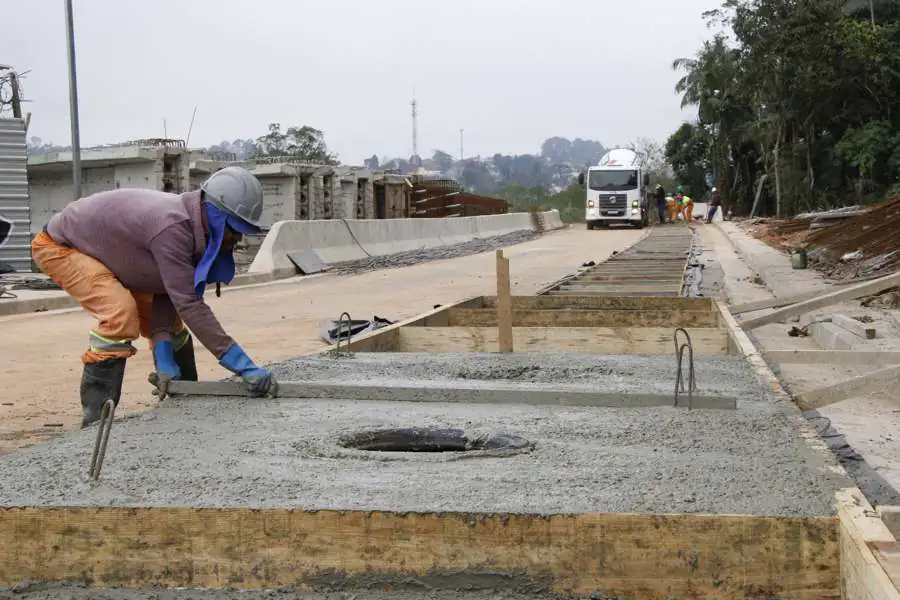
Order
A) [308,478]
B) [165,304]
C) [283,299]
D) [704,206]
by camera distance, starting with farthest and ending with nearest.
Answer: [704,206] < [283,299] < [165,304] < [308,478]

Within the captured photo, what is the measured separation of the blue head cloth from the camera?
4793 mm

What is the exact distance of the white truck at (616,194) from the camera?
3981 cm

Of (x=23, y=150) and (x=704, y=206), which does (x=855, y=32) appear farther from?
(x=23, y=150)

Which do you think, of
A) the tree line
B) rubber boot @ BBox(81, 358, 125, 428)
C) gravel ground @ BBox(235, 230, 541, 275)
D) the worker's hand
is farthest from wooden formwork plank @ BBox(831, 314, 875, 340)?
the tree line

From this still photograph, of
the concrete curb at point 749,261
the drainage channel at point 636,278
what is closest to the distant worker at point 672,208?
the concrete curb at point 749,261

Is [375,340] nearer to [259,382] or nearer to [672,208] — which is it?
[259,382]

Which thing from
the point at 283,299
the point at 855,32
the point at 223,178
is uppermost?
the point at 855,32

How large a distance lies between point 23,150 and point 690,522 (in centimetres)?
1778

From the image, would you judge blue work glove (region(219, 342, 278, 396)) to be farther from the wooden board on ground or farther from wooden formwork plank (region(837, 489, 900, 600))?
the wooden board on ground

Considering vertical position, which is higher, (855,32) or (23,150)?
(855,32)

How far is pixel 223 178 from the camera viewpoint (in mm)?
4844

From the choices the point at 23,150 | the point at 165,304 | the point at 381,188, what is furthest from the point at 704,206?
the point at 165,304

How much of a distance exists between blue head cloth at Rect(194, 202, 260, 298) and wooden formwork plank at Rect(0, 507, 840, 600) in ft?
6.29

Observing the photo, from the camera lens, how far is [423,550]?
2.88 meters
